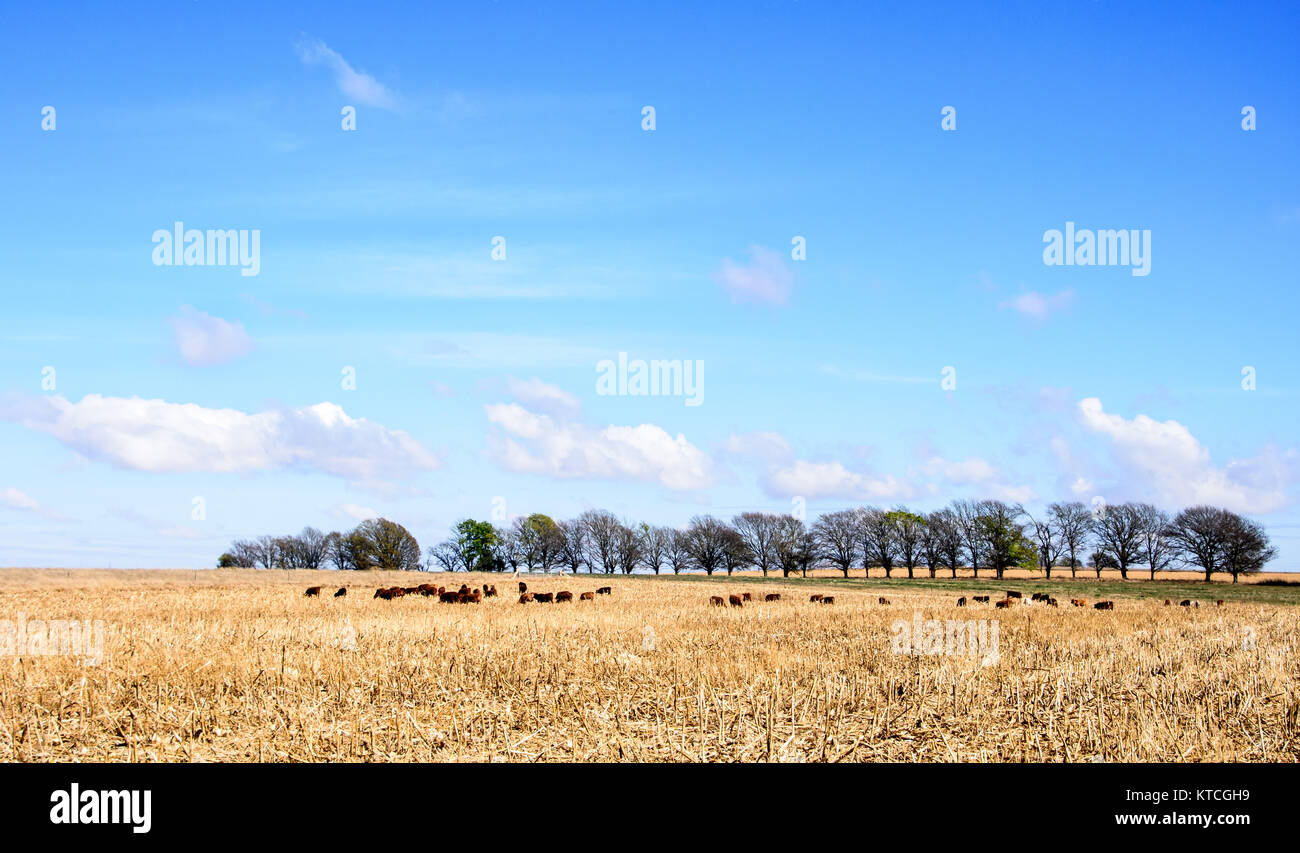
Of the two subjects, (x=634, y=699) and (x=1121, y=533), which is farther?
(x=1121, y=533)

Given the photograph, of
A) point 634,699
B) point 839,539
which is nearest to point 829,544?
point 839,539

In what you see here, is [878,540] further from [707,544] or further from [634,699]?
[634,699]

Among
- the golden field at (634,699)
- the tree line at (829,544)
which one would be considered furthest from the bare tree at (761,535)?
the golden field at (634,699)

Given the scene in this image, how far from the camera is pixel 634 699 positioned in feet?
40.3

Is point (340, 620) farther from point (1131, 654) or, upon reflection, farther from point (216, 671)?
point (1131, 654)

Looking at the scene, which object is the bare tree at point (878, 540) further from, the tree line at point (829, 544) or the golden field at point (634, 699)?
the golden field at point (634, 699)

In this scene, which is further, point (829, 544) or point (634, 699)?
point (829, 544)

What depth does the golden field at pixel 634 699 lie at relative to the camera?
10.1 m

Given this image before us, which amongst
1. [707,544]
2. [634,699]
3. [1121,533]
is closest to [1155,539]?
[1121,533]

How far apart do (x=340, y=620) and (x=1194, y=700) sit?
2097 cm

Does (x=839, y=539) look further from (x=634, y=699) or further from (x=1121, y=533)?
(x=634, y=699)

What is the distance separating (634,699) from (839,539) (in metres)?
128
